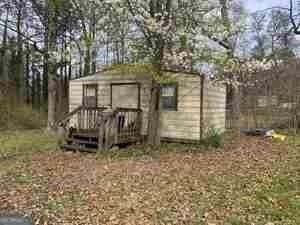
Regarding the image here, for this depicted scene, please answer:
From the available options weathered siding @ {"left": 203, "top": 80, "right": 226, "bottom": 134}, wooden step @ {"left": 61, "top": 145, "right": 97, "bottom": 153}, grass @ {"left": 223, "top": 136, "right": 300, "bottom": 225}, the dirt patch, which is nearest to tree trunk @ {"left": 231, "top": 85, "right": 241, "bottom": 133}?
weathered siding @ {"left": 203, "top": 80, "right": 226, "bottom": 134}

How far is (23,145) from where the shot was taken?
35.3 ft

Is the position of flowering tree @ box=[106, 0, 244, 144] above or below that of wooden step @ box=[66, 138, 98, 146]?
above

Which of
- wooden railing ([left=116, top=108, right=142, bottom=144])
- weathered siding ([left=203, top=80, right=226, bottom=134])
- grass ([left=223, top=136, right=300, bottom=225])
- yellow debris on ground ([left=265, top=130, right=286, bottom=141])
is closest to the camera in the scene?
grass ([left=223, top=136, right=300, bottom=225])

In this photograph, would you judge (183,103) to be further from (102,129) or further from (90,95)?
(90,95)

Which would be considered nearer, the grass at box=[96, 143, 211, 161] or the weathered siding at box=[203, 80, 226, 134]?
the grass at box=[96, 143, 211, 161]

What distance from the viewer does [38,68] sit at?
21.1m

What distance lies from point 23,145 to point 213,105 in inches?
246

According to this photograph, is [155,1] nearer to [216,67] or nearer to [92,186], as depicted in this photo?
[216,67]

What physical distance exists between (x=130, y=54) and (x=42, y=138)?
5.07 m

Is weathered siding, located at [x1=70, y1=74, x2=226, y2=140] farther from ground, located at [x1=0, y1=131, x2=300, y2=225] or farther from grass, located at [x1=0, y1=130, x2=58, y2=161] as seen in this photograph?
grass, located at [x1=0, y1=130, x2=58, y2=161]

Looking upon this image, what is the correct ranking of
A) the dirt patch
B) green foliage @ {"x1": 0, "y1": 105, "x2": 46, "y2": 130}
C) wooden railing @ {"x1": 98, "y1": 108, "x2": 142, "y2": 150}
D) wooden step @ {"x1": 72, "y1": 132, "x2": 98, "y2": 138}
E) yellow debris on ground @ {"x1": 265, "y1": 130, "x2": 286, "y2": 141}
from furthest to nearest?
green foliage @ {"x1": 0, "y1": 105, "x2": 46, "y2": 130}, yellow debris on ground @ {"x1": 265, "y1": 130, "x2": 286, "y2": 141}, wooden step @ {"x1": 72, "y1": 132, "x2": 98, "y2": 138}, wooden railing @ {"x1": 98, "y1": 108, "x2": 142, "y2": 150}, the dirt patch

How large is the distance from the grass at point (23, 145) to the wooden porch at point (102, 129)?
2.89 ft

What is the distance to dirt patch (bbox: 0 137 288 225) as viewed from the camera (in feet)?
15.0

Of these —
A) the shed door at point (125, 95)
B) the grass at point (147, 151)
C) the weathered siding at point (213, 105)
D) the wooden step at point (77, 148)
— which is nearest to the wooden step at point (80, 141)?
the wooden step at point (77, 148)
